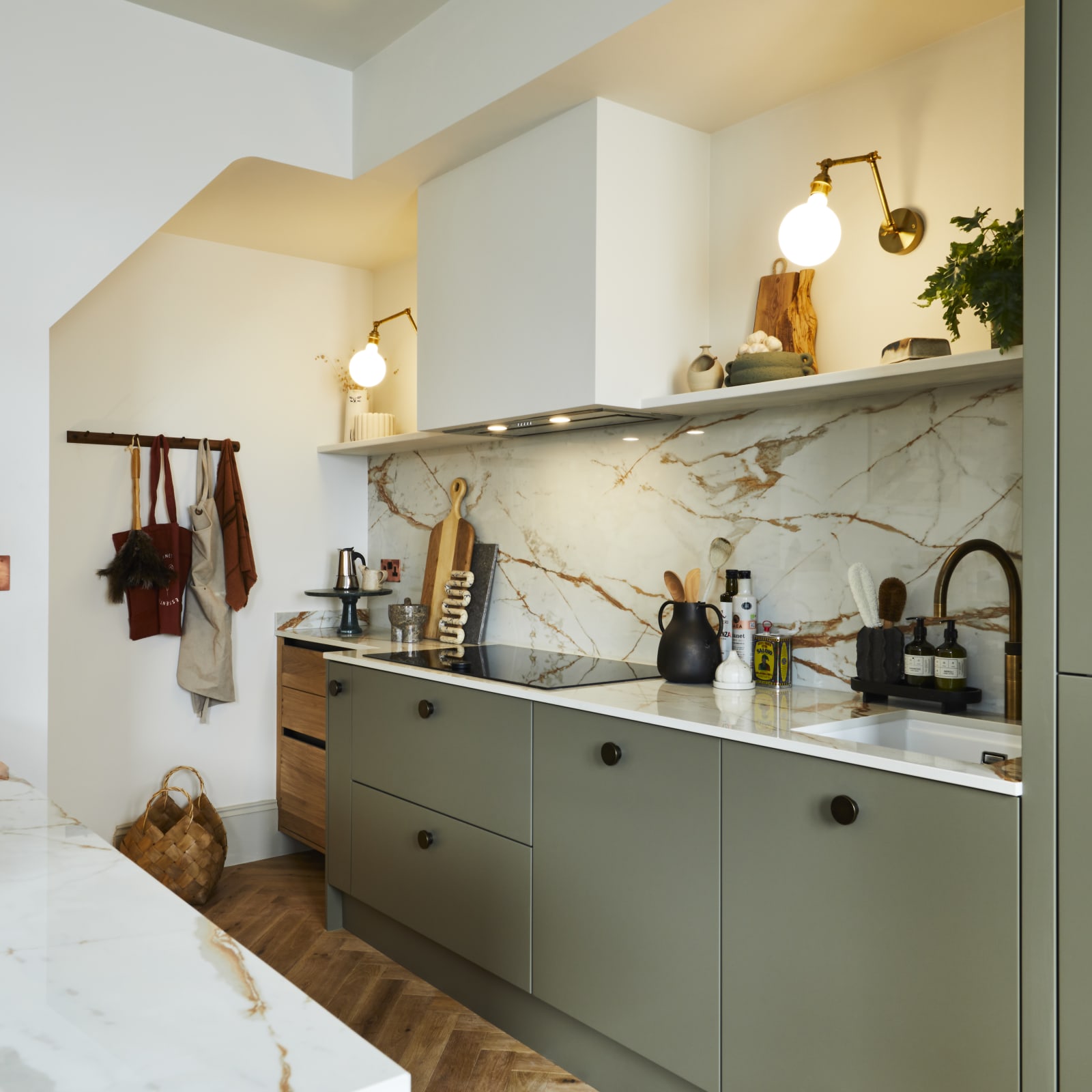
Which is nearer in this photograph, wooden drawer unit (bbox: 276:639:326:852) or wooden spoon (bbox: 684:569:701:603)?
wooden spoon (bbox: 684:569:701:603)

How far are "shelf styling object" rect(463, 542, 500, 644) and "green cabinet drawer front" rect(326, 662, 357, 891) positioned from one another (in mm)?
517

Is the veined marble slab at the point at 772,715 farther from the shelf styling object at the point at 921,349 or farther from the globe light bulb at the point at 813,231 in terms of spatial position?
the globe light bulb at the point at 813,231

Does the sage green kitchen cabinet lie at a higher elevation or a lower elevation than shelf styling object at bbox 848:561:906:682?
lower

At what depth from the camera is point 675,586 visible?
2568mm

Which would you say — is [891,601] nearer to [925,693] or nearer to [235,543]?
[925,693]

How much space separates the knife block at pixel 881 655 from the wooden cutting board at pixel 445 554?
1650 millimetres

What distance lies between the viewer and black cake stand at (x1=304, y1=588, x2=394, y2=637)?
3.71 m

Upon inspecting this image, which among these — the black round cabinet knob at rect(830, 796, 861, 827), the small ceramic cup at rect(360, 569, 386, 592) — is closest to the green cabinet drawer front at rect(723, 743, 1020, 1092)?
the black round cabinet knob at rect(830, 796, 861, 827)

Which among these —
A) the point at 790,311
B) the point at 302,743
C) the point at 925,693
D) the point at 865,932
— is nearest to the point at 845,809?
the point at 865,932

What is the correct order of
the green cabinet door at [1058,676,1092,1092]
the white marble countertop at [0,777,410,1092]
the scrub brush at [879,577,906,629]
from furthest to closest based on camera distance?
1. the scrub brush at [879,577,906,629]
2. the green cabinet door at [1058,676,1092,1092]
3. the white marble countertop at [0,777,410,1092]

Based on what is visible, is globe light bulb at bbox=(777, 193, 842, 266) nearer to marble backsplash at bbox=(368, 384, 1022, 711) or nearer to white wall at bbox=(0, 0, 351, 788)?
marble backsplash at bbox=(368, 384, 1022, 711)

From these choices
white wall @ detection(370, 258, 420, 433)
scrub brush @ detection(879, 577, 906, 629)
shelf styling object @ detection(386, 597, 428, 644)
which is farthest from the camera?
white wall @ detection(370, 258, 420, 433)

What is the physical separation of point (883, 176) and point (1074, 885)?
1.62 meters

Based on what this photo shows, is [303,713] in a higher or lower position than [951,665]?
lower
